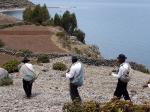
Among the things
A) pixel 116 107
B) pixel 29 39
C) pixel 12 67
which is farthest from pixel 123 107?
pixel 29 39

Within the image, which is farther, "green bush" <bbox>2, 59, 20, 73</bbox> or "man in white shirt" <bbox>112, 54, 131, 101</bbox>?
"green bush" <bbox>2, 59, 20, 73</bbox>

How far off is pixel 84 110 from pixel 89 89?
12.0 m

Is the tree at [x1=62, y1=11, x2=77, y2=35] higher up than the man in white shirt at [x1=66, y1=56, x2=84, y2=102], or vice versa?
the man in white shirt at [x1=66, y1=56, x2=84, y2=102]

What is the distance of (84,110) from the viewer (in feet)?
49.1

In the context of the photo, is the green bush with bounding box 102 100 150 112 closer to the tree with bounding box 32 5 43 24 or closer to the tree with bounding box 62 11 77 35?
the tree with bounding box 62 11 77 35

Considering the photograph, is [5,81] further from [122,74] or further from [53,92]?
[122,74]

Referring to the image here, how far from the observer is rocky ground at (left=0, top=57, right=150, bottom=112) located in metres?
19.5

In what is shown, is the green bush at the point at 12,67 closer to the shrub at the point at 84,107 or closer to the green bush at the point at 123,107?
the shrub at the point at 84,107

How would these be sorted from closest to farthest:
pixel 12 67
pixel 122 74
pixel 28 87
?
pixel 122 74
pixel 28 87
pixel 12 67

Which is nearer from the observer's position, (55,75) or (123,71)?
(123,71)

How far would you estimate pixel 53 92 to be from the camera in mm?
24750

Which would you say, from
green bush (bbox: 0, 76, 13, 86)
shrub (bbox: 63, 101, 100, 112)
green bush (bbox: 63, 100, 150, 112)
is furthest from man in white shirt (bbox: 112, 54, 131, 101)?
green bush (bbox: 0, 76, 13, 86)

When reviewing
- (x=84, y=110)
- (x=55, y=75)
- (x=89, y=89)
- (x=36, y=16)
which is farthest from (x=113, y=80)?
(x=36, y=16)

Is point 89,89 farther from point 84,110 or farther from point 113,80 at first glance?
point 84,110
